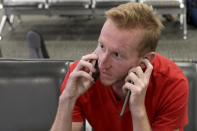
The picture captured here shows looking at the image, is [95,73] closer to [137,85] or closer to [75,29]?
[137,85]

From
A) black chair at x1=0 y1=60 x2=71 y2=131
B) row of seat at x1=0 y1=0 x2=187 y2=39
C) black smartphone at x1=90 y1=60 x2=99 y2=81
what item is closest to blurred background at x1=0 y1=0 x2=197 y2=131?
row of seat at x1=0 y1=0 x2=187 y2=39

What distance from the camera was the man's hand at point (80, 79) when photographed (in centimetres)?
102

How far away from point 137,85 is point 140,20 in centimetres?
23

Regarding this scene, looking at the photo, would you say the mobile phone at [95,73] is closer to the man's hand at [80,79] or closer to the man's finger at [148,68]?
the man's hand at [80,79]

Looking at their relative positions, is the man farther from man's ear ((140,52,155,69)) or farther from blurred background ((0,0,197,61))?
blurred background ((0,0,197,61))

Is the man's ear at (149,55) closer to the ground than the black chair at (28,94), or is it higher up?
higher up

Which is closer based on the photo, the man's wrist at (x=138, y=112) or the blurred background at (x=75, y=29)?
the man's wrist at (x=138, y=112)

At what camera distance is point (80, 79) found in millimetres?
1095

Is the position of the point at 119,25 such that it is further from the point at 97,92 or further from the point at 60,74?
the point at 60,74

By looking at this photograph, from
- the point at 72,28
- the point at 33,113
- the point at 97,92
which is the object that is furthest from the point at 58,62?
the point at 72,28

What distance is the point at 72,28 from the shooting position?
387 cm

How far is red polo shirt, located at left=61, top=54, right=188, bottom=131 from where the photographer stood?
1086mm

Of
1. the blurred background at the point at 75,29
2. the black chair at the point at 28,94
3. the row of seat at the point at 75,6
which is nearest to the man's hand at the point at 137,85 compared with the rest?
the black chair at the point at 28,94

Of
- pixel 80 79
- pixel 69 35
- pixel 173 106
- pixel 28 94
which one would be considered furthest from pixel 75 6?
pixel 173 106
